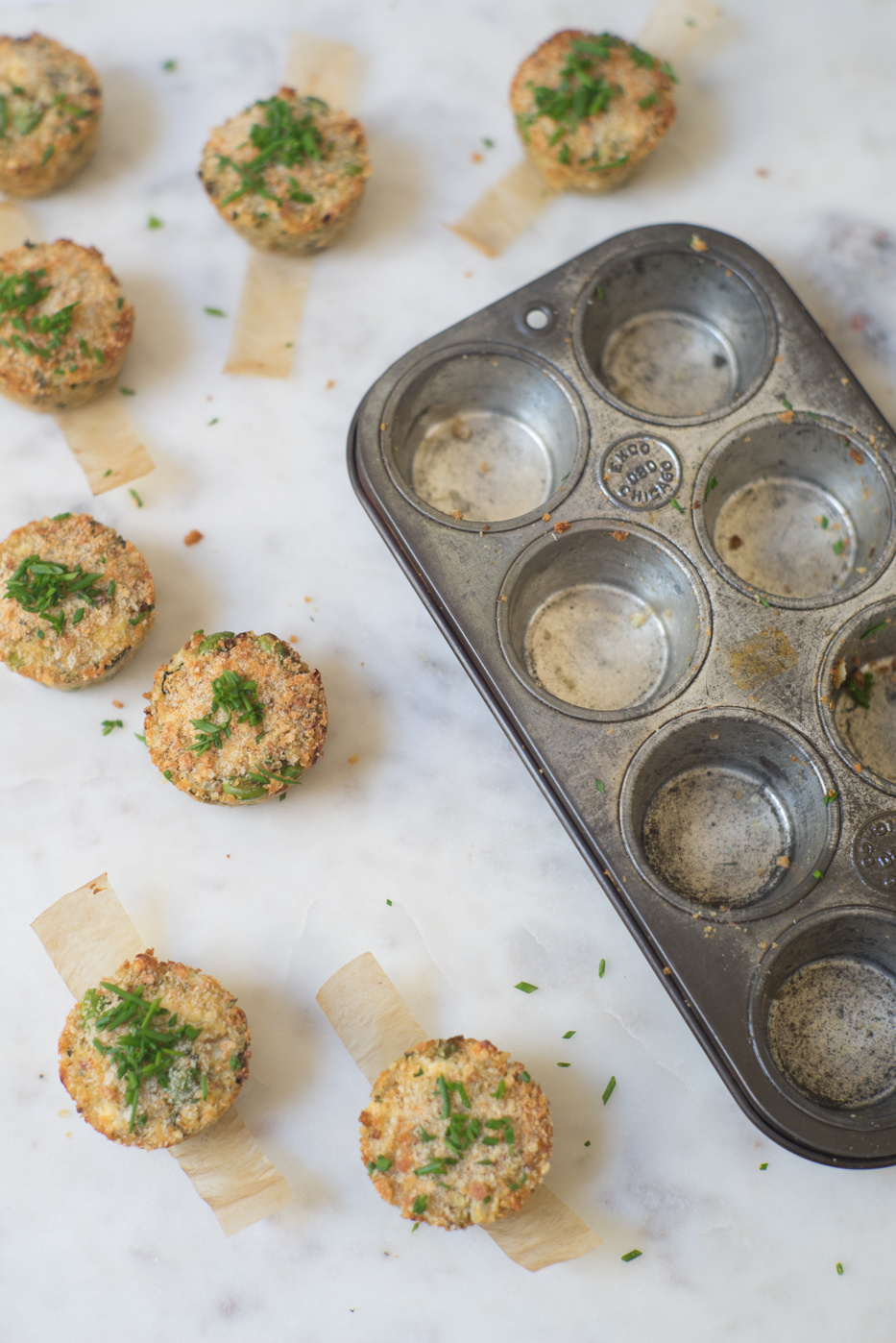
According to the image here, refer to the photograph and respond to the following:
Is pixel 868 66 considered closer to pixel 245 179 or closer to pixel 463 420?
pixel 463 420

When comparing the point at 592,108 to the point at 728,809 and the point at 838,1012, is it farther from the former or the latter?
the point at 838,1012

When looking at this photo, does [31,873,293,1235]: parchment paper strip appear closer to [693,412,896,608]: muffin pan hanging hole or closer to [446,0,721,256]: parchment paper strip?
[693,412,896,608]: muffin pan hanging hole

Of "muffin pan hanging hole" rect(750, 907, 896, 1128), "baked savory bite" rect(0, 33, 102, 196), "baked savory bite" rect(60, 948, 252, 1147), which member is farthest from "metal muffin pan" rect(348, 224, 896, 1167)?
"baked savory bite" rect(0, 33, 102, 196)

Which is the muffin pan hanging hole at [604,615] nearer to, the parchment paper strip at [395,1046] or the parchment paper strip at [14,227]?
the parchment paper strip at [395,1046]

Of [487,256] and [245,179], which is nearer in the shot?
[245,179]

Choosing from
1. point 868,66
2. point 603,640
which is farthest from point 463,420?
point 868,66

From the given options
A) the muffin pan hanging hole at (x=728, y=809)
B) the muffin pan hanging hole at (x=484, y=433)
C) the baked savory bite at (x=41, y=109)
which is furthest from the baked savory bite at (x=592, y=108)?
the muffin pan hanging hole at (x=728, y=809)

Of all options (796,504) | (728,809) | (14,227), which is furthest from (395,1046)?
(14,227)
